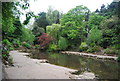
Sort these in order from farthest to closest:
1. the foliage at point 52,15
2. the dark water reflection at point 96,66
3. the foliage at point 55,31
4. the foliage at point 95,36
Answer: the foliage at point 52,15 < the foliage at point 55,31 < the foliage at point 95,36 < the dark water reflection at point 96,66

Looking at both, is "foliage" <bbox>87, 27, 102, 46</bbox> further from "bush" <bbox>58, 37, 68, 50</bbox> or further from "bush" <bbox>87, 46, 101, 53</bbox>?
"bush" <bbox>58, 37, 68, 50</bbox>

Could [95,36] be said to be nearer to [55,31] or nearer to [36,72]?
[55,31]

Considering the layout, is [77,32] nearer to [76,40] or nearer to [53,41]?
[76,40]

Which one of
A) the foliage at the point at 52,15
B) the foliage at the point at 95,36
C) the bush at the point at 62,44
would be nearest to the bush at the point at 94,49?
the foliage at the point at 95,36

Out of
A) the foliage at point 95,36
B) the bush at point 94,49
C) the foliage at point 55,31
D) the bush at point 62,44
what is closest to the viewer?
the bush at point 94,49

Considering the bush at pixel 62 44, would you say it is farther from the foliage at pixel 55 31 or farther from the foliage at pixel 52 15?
the foliage at pixel 52 15

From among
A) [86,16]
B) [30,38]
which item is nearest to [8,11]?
[86,16]

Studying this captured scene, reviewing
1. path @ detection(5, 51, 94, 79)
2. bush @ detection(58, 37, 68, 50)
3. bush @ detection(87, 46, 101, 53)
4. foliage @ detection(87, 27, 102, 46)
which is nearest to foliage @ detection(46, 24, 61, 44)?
bush @ detection(58, 37, 68, 50)

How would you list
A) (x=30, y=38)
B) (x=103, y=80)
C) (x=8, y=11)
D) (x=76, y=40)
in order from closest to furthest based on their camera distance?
(x=8, y=11)
(x=103, y=80)
(x=76, y=40)
(x=30, y=38)

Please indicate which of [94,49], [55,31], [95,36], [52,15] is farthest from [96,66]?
[52,15]

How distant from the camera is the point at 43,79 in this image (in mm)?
4164

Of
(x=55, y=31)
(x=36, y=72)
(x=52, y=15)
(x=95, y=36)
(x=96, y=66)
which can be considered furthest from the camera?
(x=52, y=15)

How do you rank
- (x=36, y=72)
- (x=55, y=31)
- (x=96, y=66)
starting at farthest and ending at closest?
1. (x=55, y=31)
2. (x=96, y=66)
3. (x=36, y=72)

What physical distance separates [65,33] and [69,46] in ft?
9.82
